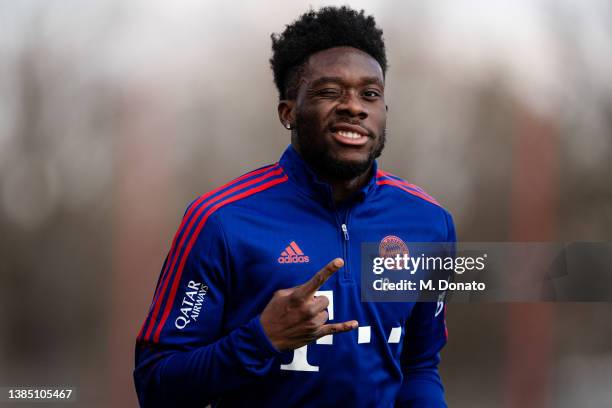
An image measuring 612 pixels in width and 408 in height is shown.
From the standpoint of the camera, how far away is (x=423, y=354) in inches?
64.9

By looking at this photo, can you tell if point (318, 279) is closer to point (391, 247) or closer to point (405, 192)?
point (391, 247)

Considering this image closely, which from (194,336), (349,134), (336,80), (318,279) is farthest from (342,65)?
(194,336)

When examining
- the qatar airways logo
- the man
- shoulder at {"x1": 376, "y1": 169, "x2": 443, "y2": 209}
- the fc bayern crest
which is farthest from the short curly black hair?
the qatar airways logo

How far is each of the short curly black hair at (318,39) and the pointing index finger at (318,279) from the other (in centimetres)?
48

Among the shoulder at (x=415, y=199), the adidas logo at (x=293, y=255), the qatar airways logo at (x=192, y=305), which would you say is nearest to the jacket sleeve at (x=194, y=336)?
the qatar airways logo at (x=192, y=305)

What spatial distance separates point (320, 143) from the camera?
4.87 feet

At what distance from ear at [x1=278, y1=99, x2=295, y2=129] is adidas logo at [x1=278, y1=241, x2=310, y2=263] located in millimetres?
278

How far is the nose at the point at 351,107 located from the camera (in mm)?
1467

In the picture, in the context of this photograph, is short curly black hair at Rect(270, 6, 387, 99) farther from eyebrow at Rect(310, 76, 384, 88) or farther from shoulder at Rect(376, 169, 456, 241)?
shoulder at Rect(376, 169, 456, 241)

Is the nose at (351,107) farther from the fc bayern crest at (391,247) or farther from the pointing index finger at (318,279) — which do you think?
the pointing index finger at (318,279)

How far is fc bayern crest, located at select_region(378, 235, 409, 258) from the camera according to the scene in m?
1.55

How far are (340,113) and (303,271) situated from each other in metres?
0.31

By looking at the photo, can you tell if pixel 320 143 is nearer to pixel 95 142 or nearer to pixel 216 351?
pixel 216 351

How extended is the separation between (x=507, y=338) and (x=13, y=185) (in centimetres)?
217
